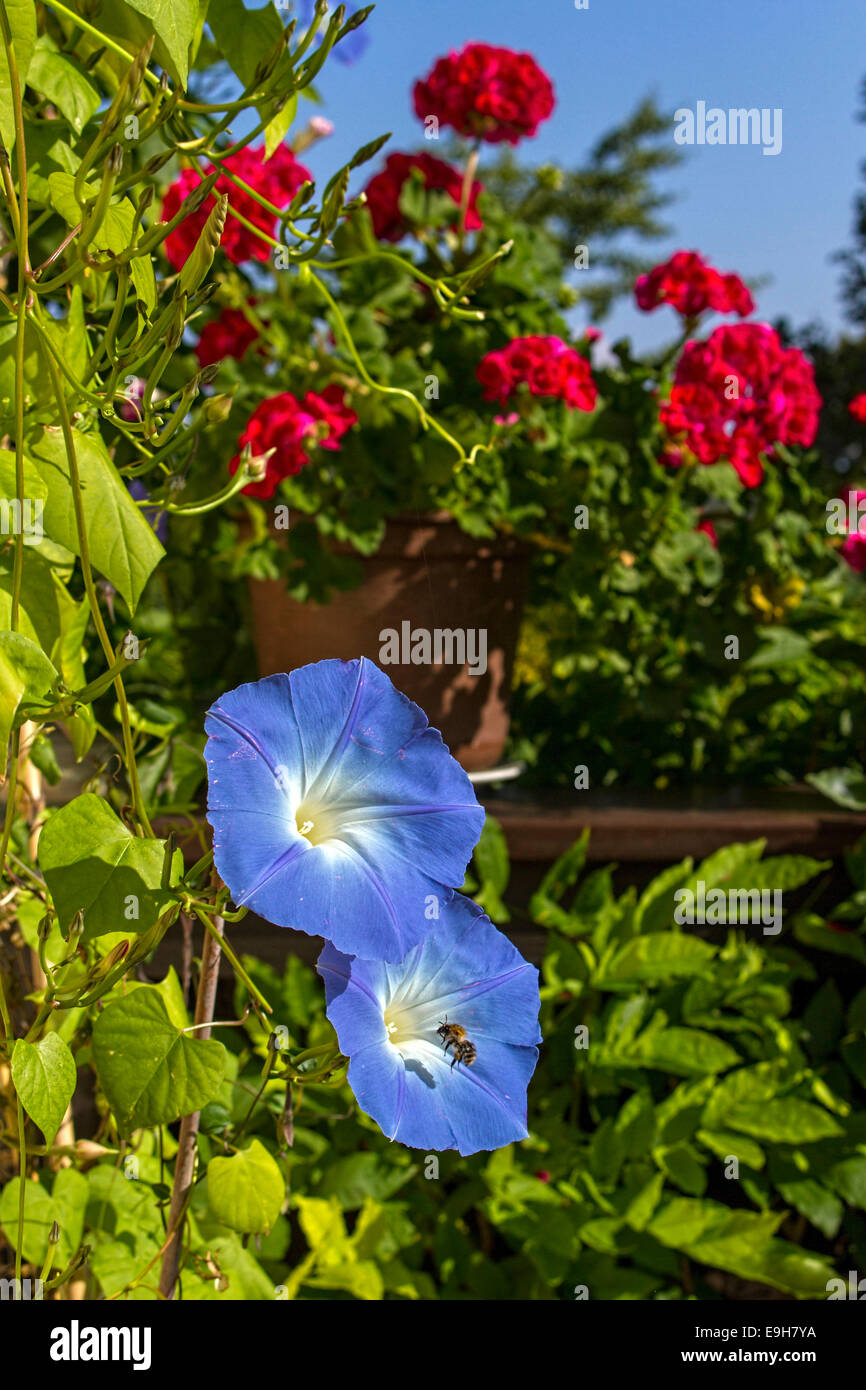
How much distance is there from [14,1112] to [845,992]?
1.39 meters

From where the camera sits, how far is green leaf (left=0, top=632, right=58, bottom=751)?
46cm

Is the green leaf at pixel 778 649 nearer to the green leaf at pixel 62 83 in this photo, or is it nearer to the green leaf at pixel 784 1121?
the green leaf at pixel 784 1121

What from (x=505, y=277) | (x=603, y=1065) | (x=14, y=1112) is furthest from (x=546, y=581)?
(x=14, y=1112)

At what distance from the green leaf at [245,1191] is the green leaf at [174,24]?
1.67 feet

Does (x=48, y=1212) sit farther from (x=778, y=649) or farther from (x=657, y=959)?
(x=778, y=649)

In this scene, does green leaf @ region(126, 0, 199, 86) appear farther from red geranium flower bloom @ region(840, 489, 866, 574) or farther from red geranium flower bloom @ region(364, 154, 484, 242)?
red geranium flower bloom @ region(840, 489, 866, 574)

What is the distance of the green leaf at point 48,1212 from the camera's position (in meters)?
0.73

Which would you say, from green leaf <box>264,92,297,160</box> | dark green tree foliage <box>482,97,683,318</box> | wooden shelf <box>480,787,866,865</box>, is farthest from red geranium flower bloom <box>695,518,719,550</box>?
dark green tree foliage <box>482,97,683,318</box>

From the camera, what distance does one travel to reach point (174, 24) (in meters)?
0.47

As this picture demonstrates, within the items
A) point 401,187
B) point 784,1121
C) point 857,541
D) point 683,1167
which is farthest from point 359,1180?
point 401,187

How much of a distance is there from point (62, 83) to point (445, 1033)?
1.76 ft

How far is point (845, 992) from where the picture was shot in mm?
1750

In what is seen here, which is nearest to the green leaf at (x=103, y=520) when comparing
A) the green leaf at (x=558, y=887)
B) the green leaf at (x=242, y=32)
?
the green leaf at (x=242, y=32)
